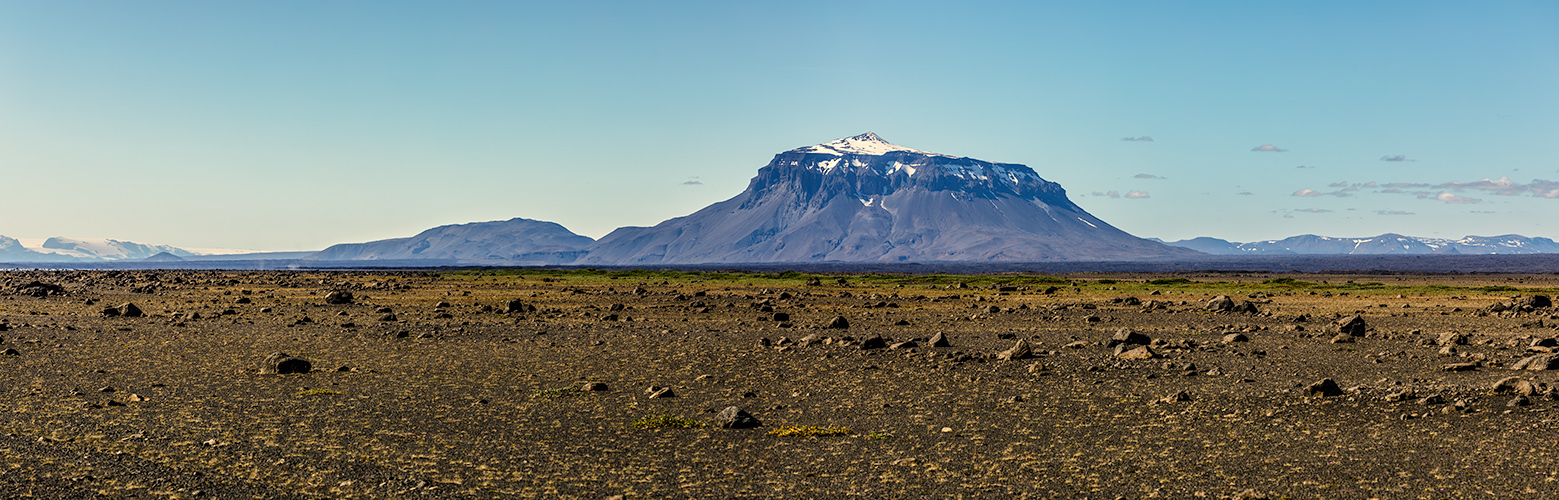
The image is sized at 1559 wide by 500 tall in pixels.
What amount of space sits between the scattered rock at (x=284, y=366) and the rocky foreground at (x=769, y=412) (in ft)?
0.21

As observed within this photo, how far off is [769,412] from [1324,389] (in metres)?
9.82

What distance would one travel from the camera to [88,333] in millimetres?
30156

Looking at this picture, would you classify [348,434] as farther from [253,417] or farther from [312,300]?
[312,300]

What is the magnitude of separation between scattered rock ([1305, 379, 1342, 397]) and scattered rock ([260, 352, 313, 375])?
65.9 feet

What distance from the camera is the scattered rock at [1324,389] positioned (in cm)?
1827

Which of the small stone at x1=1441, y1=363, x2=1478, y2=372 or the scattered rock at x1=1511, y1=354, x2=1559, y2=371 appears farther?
the small stone at x1=1441, y1=363, x2=1478, y2=372

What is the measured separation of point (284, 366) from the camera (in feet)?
72.7

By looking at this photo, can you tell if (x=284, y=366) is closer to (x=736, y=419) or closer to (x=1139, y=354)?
(x=736, y=419)

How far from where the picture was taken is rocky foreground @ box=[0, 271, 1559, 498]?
1246cm

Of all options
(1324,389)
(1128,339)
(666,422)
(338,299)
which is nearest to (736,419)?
(666,422)

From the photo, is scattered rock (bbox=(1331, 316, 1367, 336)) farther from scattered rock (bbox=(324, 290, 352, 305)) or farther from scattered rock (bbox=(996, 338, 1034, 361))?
scattered rock (bbox=(324, 290, 352, 305))

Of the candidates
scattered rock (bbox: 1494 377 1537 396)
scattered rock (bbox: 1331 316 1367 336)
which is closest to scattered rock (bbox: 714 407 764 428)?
scattered rock (bbox: 1494 377 1537 396)

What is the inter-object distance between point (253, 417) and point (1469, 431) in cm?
1850

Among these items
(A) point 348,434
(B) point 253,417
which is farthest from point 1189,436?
(B) point 253,417
